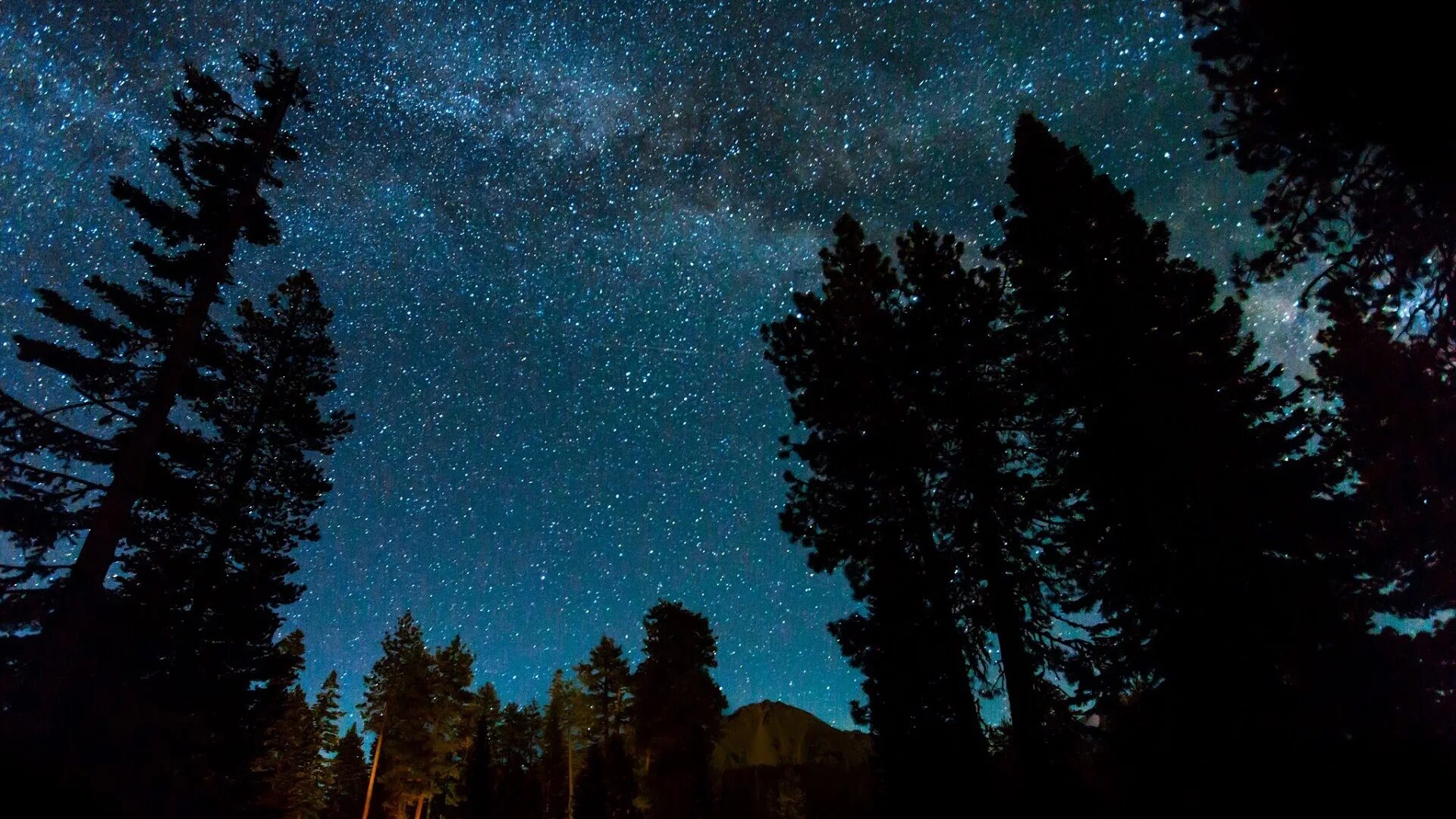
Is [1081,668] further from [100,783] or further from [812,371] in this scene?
[100,783]

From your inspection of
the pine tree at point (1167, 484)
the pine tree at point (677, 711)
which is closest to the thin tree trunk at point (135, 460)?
the pine tree at point (1167, 484)

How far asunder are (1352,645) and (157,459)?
23.6 m

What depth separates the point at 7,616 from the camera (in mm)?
10711

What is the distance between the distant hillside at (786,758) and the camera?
61688mm

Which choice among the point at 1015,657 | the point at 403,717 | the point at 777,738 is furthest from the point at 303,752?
the point at 777,738

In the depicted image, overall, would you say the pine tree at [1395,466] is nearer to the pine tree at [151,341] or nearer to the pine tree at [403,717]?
the pine tree at [151,341]

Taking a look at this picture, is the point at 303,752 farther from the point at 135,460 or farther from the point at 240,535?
the point at 135,460

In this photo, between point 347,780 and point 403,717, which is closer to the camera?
point 403,717

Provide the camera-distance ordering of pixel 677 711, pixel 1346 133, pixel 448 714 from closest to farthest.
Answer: pixel 1346 133 → pixel 677 711 → pixel 448 714

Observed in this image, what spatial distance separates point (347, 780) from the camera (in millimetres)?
65688

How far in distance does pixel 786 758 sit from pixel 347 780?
106439 mm

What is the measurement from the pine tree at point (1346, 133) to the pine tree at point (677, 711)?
116 feet

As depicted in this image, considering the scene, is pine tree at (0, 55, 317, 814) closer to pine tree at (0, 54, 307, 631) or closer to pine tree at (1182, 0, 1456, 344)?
pine tree at (0, 54, 307, 631)

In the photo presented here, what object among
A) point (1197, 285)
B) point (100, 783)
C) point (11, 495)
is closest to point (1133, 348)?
point (1197, 285)
